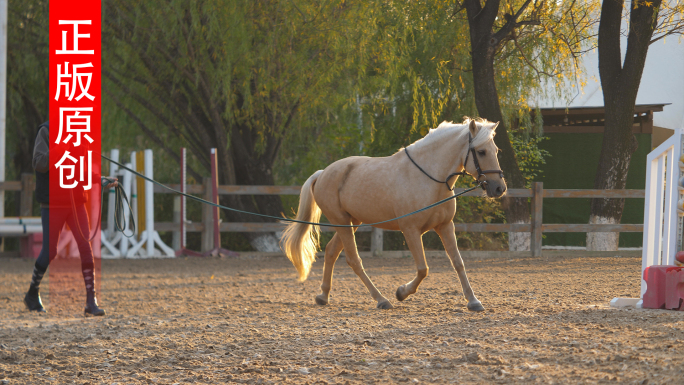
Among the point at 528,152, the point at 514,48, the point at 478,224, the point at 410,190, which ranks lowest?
the point at 478,224

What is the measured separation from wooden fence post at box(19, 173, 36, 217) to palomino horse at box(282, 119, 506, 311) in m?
6.67

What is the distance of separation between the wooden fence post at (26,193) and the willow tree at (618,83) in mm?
9801

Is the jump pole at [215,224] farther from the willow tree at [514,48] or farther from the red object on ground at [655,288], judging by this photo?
the red object on ground at [655,288]

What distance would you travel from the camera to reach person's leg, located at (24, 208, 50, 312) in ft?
16.9

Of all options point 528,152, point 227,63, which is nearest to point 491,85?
point 528,152

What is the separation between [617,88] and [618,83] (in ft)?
0.29

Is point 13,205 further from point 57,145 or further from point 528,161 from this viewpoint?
point 528,161

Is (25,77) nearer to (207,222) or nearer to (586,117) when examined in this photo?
(207,222)

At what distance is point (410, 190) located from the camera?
5.40m

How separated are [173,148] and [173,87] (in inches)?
81.5

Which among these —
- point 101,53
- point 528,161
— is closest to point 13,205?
point 101,53

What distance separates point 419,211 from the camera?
17.1 ft

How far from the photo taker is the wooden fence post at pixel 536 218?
10.9 m

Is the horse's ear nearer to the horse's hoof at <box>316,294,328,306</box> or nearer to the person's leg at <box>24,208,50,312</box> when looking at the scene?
the horse's hoof at <box>316,294,328,306</box>
